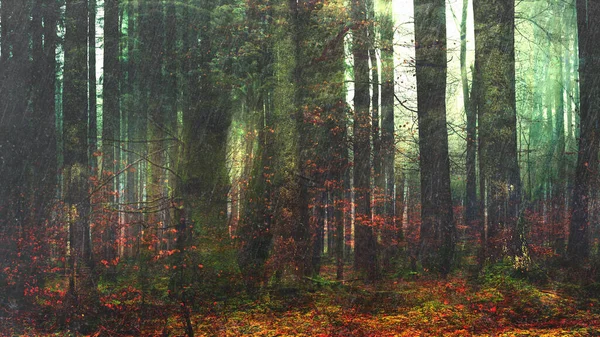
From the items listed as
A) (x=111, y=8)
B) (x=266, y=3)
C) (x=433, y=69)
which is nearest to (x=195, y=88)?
(x=266, y=3)

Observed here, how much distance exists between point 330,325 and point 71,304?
→ 5.15 m

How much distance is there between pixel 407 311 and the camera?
9586 mm

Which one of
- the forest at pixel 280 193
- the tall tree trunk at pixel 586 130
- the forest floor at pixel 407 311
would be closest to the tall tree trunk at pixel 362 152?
the forest at pixel 280 193

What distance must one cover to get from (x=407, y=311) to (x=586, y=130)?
6417mm

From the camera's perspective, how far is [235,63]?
12305mm

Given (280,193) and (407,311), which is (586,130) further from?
(280,193)

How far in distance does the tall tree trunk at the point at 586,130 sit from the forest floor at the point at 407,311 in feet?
6.42

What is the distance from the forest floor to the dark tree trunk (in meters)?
0.97

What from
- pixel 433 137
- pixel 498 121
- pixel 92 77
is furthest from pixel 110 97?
pixel 498 121

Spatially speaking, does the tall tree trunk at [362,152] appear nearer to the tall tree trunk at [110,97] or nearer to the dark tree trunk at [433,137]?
the dark tree trunk at [433,137]

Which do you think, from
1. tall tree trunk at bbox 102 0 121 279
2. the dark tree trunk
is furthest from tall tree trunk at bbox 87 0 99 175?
the dark tree trunk

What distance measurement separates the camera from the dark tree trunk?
37.2ft

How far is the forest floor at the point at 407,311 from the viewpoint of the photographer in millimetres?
8469

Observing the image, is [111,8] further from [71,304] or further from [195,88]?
[71,304]
